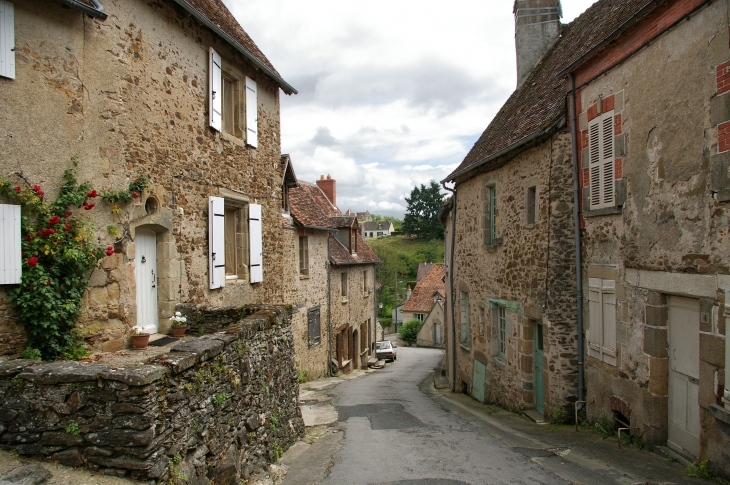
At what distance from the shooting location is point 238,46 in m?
8.70

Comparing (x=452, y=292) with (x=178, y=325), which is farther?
(x=452, y=292)

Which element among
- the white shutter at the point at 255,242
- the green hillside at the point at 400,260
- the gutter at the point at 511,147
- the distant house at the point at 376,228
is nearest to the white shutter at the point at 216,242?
the white shutter at the point at 255,242

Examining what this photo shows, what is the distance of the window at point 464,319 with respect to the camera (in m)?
13.7

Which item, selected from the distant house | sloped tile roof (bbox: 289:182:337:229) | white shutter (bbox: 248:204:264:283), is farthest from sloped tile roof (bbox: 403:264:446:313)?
the distant house

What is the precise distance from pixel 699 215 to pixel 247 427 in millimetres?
5513

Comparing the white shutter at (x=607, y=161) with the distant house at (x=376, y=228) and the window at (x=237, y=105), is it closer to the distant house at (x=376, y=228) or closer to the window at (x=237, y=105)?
the window at (x=237, y=105)

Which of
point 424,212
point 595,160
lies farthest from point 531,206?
point 424,212

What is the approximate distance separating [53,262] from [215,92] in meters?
3.94

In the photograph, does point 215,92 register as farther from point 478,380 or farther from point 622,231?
point 478,380

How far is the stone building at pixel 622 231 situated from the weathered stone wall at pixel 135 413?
5039 mm

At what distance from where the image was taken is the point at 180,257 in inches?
306

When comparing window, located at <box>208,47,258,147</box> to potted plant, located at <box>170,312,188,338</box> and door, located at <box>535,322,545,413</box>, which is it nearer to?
potted plant, located at <box>170,312,188,338</box>

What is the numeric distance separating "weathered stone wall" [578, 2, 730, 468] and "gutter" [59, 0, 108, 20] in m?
6.51

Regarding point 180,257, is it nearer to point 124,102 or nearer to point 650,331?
point 124,102
